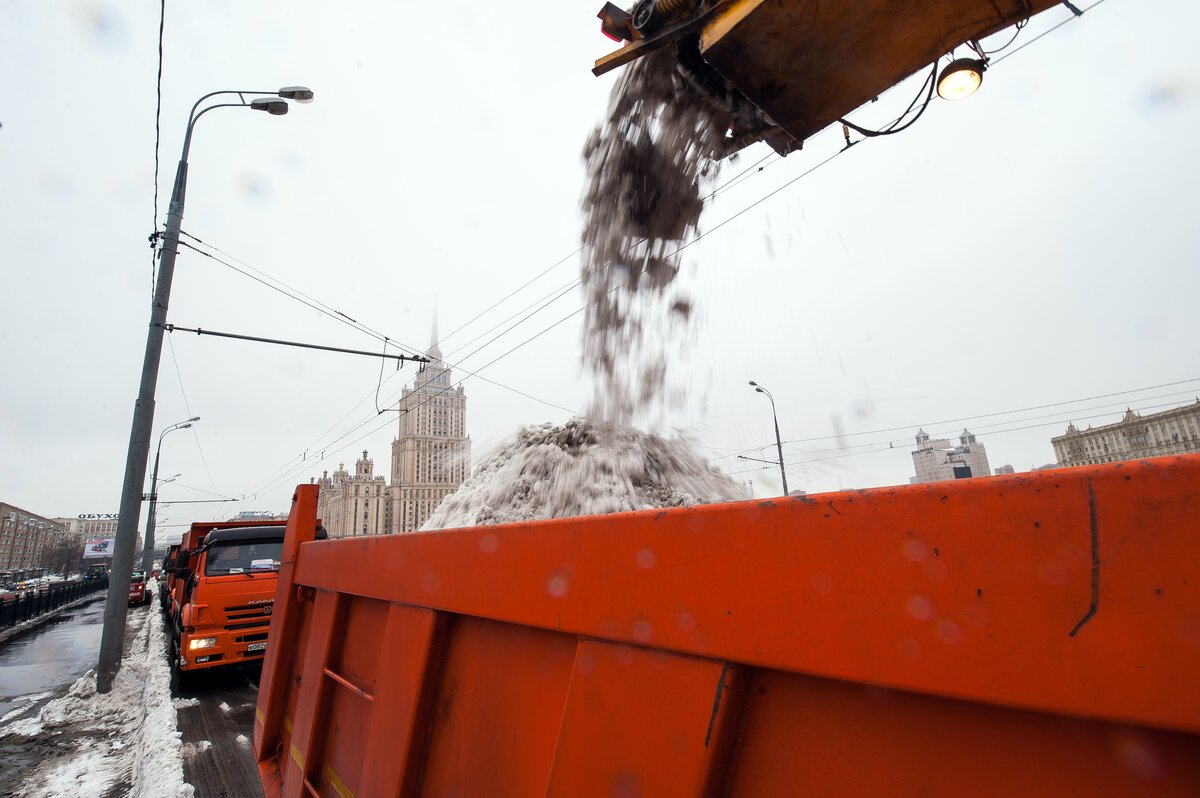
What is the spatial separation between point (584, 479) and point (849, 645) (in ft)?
9.07

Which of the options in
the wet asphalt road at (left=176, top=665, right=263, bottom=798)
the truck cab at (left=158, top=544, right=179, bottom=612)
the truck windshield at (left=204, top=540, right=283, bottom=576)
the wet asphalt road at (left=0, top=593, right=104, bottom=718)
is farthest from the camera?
the truck cab at (left=158, top=544, right=179, bottom=612)

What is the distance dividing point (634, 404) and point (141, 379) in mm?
8649

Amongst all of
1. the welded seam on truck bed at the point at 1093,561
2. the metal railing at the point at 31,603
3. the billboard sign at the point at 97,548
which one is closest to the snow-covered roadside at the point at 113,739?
the welded seam on truck bed at the point at 1093,561

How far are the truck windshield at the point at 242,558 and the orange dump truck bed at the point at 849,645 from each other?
27.2 feet

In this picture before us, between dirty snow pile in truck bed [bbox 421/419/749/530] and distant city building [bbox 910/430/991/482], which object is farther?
distant city building [bbox 910/430/991/482]

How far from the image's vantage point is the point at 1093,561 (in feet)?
2.02

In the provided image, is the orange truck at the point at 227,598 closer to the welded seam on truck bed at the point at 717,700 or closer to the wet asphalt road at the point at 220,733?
the wet asphalt road at the point at 220,733

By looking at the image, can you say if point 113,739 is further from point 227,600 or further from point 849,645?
point 849,645

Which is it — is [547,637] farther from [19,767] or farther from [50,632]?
[50,632]

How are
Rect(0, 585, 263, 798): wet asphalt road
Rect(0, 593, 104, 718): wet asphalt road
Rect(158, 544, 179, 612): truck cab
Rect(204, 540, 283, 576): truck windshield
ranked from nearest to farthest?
Rect(0, 585, 263, 798): wet asphalt road < Rect(204, 540, 283, 576): truck windshield < Rect(0, 593, 104, 718): wet asphalt road < Rect(158, 544, 179, 612): truck cab

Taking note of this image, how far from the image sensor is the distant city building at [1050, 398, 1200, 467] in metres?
3.55

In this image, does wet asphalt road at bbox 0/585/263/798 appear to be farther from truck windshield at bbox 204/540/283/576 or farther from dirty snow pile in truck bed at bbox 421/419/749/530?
dirty snow pile in truck bed at bbox 421/419/749/530

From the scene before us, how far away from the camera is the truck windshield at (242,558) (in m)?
8.48

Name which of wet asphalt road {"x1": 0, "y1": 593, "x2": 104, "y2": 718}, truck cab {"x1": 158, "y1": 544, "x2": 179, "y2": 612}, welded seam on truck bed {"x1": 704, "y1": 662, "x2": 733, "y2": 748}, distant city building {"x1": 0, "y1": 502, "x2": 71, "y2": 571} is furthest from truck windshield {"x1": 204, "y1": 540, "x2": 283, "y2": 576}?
distant city building {"x1": 0, "y1": 502, "x2": 71, "y2": 571}
